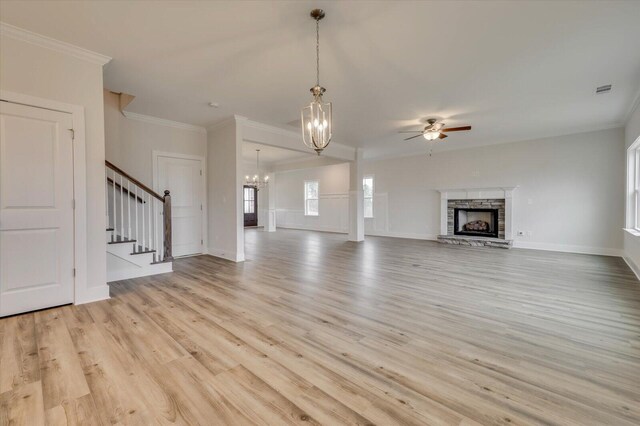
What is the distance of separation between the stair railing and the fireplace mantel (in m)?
7.13

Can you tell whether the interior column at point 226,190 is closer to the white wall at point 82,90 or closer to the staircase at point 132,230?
the staircase at point 132,230

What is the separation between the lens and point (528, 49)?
9.97 ft

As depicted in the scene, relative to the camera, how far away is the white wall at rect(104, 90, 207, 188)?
15.4ft

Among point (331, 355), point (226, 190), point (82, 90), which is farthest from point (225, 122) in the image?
point (331, 355)

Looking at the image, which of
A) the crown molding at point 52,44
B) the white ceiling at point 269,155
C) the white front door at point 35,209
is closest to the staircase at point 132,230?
the white front door at point 35,209

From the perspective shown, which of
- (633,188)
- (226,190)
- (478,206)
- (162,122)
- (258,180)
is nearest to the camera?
(633,188)

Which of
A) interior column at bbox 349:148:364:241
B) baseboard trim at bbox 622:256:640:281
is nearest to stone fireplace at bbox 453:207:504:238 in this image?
baseboard trim at bbox 622:256:640:281

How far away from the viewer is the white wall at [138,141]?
4703 millimetres

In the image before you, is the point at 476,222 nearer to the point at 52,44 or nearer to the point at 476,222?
the point at 476,222

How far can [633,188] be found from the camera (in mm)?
5168

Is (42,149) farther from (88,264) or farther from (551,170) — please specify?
(551,170)

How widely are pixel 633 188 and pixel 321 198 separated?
824 cm

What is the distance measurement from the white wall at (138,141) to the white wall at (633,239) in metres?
7.78

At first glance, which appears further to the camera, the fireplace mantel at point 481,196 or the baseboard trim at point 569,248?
the fireplace mantel at point 481,196
